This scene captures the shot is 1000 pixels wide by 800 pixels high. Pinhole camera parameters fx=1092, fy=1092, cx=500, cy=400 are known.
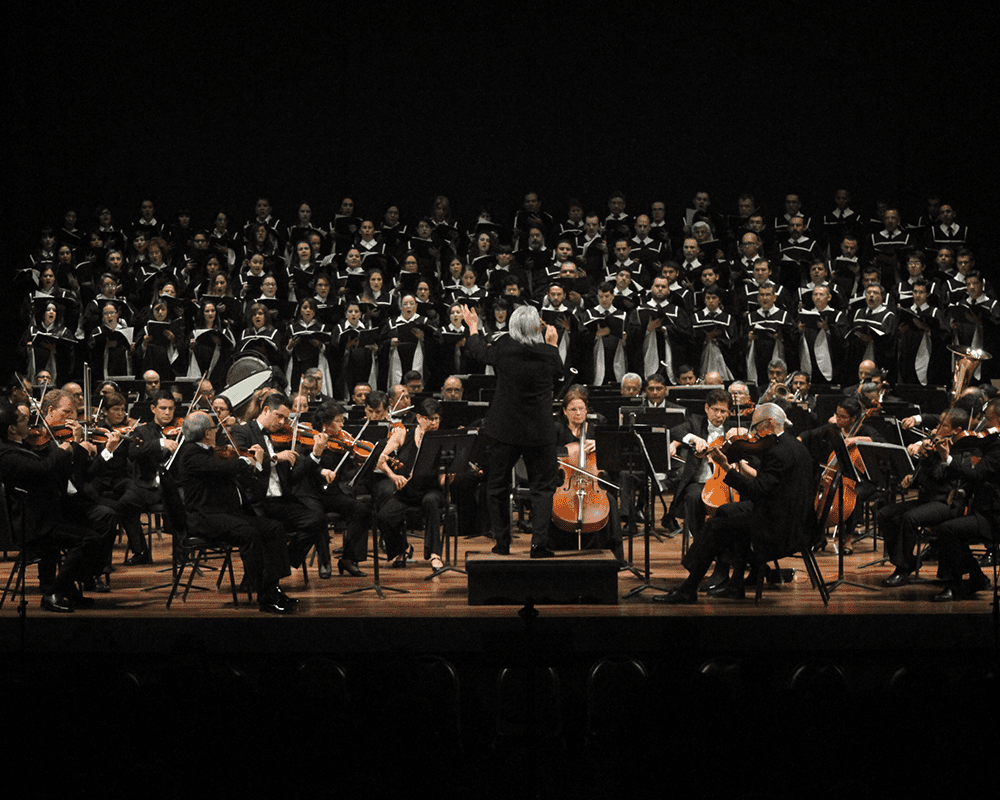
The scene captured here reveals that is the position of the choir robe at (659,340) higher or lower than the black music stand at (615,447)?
higher

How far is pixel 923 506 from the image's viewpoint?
5879 mm

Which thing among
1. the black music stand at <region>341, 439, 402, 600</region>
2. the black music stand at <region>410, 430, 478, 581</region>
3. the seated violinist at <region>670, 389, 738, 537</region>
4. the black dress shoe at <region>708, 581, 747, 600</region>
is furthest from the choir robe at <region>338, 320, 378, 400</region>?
the black dress shoe at <region>708, 581, 747, 600</region>

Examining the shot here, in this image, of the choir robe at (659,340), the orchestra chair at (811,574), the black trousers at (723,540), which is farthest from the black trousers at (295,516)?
the choir robe at (659,340)

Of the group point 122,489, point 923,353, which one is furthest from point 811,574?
point 923,353

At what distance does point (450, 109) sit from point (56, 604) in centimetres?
1125

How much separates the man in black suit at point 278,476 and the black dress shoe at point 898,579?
3065 mm

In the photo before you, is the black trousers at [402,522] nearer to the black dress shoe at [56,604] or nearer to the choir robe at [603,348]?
the black dress shoe at [56,604]

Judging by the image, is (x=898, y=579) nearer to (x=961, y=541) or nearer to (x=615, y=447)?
(x=961, y=541)

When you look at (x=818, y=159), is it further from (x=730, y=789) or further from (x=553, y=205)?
(x=730, y=789)

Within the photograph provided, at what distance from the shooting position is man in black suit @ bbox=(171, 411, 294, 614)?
542 cm

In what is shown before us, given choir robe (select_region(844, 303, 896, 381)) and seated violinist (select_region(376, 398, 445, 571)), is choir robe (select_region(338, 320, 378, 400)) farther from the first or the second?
choir robe (select_region(844, 303, 896, 381))

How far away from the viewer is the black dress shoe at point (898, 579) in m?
5.87

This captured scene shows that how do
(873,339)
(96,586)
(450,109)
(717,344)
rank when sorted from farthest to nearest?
(450,109) → (717,344) → (873,339) → (96,586)

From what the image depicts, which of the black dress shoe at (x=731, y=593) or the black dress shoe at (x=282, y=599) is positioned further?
the black dress shoe at (x=731, y=593)
